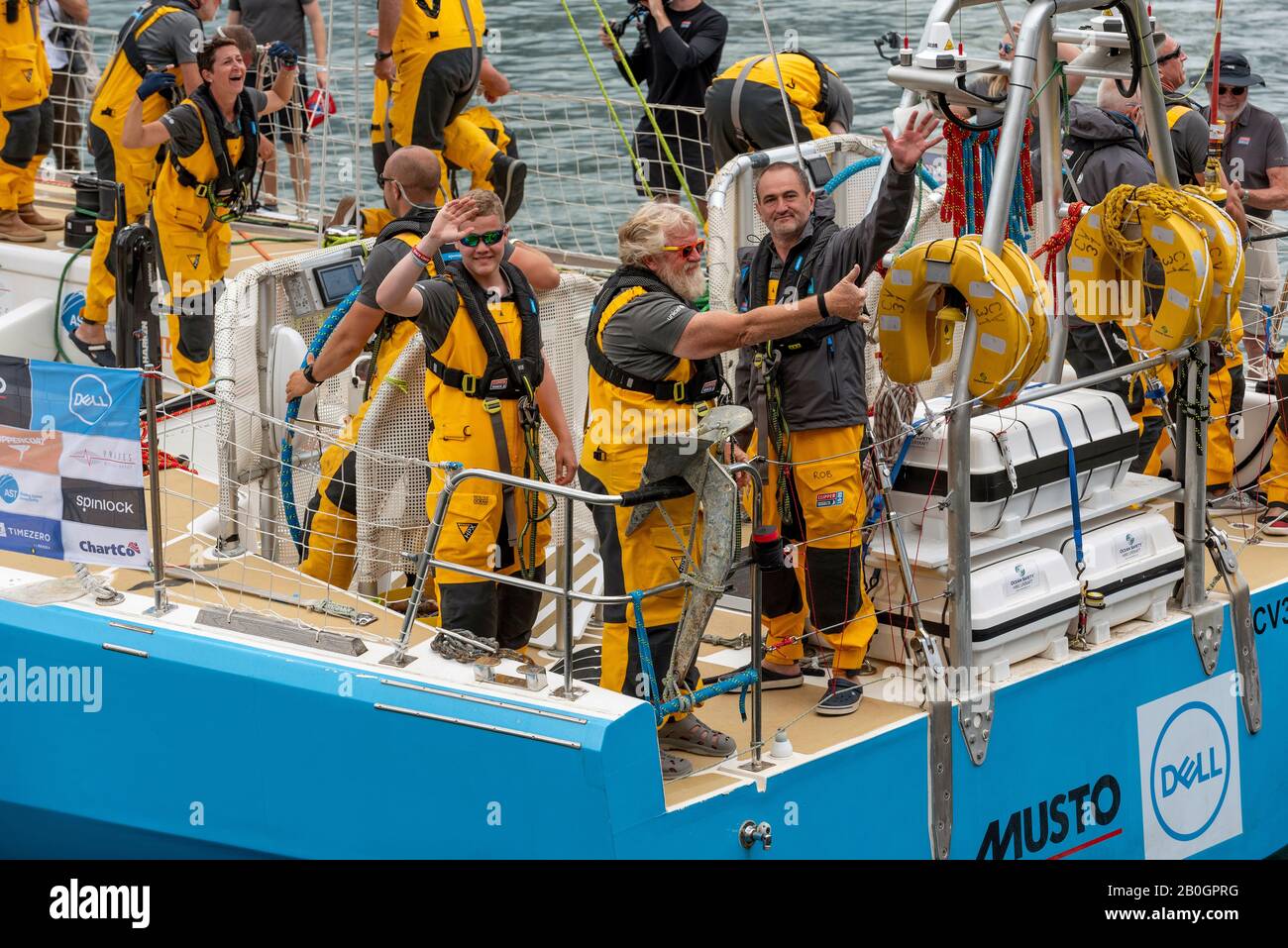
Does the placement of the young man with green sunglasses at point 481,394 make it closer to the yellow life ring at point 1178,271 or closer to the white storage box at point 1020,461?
the white storage box at point 1020,461

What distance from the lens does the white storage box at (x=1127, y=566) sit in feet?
18.4

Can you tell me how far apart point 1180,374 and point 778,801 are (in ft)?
6.42

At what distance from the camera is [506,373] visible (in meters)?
5.49

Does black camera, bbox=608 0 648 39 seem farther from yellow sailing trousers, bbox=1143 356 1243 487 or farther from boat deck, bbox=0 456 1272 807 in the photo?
boat deck, bbox=0 456 1272 807

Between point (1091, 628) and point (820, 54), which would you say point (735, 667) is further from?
point (820, 54)

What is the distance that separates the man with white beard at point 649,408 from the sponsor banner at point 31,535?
1.49 meters

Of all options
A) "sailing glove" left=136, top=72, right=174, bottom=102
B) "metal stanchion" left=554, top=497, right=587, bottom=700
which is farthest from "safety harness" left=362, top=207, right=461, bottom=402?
"sailing glove" left=136, top=72, right=174, bottom=102

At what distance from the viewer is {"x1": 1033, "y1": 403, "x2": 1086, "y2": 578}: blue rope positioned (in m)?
5.56

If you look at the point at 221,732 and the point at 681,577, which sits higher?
the point at 681,577

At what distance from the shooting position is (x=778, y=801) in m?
4.86

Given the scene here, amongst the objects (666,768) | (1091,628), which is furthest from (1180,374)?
(666,768)

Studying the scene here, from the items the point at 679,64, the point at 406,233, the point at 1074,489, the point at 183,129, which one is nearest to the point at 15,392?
the point at 406,233

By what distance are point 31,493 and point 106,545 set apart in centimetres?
26

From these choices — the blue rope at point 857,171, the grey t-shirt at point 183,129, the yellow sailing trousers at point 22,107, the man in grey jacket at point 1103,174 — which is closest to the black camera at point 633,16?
the grey t-shirt at point 183,129
